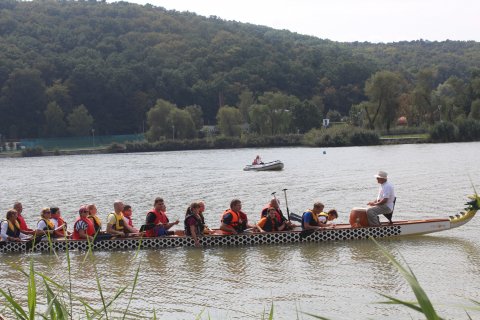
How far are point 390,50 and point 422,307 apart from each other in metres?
201

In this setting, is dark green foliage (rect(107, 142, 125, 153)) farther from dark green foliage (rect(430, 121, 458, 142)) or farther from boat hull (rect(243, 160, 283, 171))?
A: boat hull (rect(243, 160, 283, 171))

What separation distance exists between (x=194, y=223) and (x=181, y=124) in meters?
100

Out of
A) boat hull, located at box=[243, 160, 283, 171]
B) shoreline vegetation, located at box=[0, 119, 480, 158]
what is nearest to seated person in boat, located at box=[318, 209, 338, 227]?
boat hull, located at box=[243, 160, 283, 171]

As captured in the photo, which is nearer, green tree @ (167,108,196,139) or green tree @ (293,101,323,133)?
green tree @ (293,101,323,133)

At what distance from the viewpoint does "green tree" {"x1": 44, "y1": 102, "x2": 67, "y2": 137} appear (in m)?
127

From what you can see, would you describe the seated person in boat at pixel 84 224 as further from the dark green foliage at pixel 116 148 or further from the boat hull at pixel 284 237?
the dark green foliage at pixel 116 148

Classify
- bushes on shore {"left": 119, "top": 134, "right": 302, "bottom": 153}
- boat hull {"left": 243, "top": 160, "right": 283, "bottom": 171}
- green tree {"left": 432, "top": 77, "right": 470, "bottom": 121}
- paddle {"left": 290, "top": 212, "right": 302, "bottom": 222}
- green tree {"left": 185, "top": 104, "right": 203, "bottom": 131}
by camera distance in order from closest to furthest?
paddle {"left": 290, "top": 212, "right": 302, "bottom": 222}
boat hull {"left": 243, "top": 160, "right": 283, "bottom": 171}
green tree {"left": 432, "top": 77, "right": 470, "bottom": 121}
bushes on shore {"left": 119, "top": 134, "right": 302, "bottom": 153}
green tree {"left": 185, "top": 104, "right": 203, "bottom": 131}

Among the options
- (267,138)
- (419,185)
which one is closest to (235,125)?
(267,138)

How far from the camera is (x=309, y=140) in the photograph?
9950 centimetres

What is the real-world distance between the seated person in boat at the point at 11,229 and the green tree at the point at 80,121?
111m

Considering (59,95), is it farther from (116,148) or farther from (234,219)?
(234,219)

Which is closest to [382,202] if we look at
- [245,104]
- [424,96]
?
[424,96]

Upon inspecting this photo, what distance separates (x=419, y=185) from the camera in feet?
115

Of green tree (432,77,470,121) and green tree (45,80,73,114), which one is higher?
green tree (45,80,73,114)
